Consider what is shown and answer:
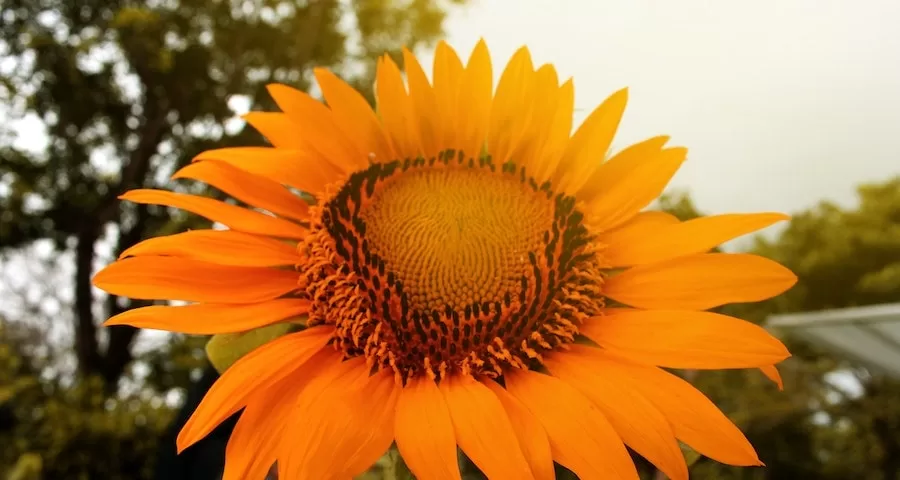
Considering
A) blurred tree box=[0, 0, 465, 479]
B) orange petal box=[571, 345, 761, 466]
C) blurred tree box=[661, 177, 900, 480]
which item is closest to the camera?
orange petal box=[571, 345, 761, 466]

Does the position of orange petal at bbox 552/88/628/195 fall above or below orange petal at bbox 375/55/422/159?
below

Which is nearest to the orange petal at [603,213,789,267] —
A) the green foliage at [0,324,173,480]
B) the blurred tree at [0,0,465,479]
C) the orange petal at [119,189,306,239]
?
the orange petal at [119,189,306,239]

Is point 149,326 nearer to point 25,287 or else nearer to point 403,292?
point 403,292

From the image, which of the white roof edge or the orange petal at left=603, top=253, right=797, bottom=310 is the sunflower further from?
the white roof edge

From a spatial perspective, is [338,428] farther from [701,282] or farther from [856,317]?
[856,317]

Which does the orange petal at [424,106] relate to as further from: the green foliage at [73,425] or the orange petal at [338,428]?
the green foliage at [73,425]

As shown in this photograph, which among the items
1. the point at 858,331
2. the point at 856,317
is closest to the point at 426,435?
the point at 856,317
